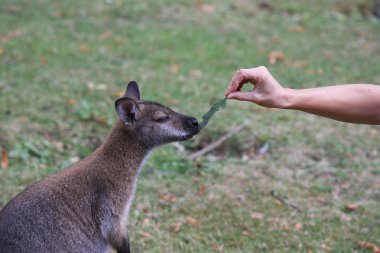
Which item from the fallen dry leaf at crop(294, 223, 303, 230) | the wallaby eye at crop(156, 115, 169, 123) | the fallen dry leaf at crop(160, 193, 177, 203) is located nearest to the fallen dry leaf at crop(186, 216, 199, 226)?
the fallen dry leaf at crop(160, 193, 177, 203)

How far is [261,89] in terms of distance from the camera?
3.50m

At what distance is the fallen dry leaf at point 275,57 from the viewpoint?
8.50m

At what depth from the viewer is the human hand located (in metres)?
3.47

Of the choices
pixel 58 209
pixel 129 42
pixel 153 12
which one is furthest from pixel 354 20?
pixel 58 209

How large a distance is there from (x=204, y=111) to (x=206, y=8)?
4.38m

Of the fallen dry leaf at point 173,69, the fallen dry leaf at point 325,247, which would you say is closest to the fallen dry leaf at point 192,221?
the fallen dry leaf at point 325,247

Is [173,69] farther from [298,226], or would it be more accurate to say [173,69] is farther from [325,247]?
[325,247]

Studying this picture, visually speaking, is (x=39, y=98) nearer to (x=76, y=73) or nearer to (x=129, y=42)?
(x=76, y=73)

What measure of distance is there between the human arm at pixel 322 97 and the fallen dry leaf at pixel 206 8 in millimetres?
7175

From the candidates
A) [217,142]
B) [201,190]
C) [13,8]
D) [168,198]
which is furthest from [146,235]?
[13,8]

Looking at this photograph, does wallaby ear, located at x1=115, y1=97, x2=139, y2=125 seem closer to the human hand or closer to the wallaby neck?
the wallaby neck

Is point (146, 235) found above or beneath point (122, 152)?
beneath

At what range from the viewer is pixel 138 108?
3777mm

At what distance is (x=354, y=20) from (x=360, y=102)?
7882 mm
